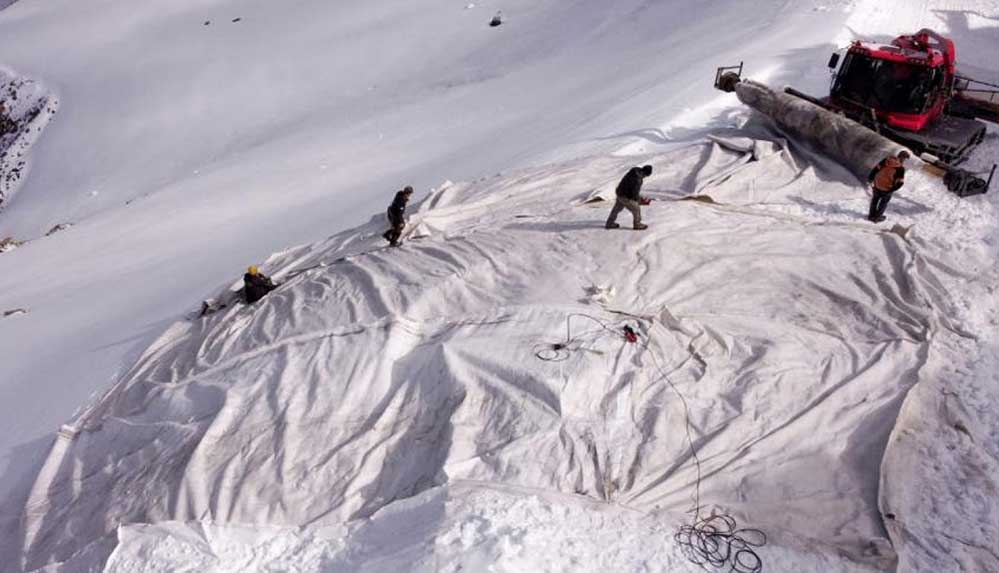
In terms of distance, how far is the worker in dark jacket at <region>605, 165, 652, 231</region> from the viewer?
661cm

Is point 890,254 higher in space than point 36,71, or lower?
lower

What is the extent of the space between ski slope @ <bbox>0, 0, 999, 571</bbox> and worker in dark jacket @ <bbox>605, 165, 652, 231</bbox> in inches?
10.1

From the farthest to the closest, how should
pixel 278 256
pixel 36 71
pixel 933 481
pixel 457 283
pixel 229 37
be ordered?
pixel 36 71
pixel 229 37
pixel 278 256
pixel 457 283
pixel 933 481

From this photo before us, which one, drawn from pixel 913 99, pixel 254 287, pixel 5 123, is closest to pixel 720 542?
pixel 254 287

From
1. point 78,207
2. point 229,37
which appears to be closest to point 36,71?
point 229,37

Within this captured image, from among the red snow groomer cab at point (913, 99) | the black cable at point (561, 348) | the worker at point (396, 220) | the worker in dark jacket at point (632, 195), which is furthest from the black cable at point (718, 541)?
the red snow groomer cab at point (913, 99)

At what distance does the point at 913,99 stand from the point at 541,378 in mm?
7944

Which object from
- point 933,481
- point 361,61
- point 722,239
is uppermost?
point 361,61

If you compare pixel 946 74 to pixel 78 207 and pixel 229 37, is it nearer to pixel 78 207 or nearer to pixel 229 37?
pixel 78 207

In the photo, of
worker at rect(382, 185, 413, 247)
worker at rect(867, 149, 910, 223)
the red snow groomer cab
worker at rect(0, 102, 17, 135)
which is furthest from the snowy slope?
worker at rect(867, 149, 910, 223)

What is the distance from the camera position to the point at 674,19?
18688mm

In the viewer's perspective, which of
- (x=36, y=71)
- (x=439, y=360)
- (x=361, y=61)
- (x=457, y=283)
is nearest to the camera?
(x=439, y=360)

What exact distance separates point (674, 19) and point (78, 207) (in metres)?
18.4

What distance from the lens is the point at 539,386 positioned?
15.9ft
